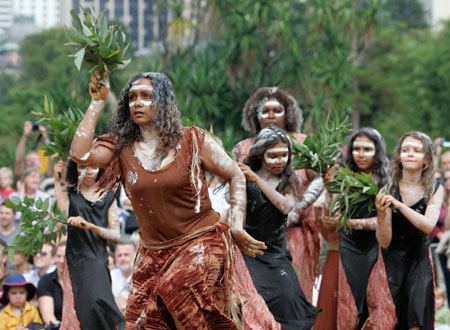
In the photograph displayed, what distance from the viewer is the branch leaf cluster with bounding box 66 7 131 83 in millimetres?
5012

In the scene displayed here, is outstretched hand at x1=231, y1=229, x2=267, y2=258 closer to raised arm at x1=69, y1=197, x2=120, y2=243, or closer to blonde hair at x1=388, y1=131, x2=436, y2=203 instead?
blonde hair at x1=388, y1=131, x2=436, y2=203

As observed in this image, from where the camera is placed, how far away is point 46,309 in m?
8.60

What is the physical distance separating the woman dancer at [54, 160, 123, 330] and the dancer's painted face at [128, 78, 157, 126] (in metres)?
1.90

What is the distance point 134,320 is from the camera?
16.5ft

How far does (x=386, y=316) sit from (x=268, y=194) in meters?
1.41

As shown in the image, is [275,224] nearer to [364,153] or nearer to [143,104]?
[364,153]

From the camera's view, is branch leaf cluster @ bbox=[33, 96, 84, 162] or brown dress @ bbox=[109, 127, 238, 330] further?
branch leaf cluster @ bbox=[33, 96, 84, 162]

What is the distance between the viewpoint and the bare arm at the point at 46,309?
28.1ft

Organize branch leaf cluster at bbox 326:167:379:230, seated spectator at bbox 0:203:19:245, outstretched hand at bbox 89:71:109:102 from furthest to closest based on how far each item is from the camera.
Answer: seated spectator at bbox 0:203:19:245 < branch leaf cluster at bbox 326:167:379:230 < outstretched hand at bbox 89:71:109:102

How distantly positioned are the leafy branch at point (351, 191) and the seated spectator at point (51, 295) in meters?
3.24

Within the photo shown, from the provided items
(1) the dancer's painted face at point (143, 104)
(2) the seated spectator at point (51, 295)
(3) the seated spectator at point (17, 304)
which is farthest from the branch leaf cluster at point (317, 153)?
(3) the seated spectator at point (17, 304)

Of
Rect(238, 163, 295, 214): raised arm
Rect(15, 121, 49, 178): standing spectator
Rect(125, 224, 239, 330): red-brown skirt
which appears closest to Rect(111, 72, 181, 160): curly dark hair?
Rect(125, 224, 239, 330): red-brown skirt

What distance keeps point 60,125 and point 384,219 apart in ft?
8.81

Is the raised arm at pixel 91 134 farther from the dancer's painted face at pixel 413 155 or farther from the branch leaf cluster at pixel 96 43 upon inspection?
the dancer's painted face at pixel 413 155
